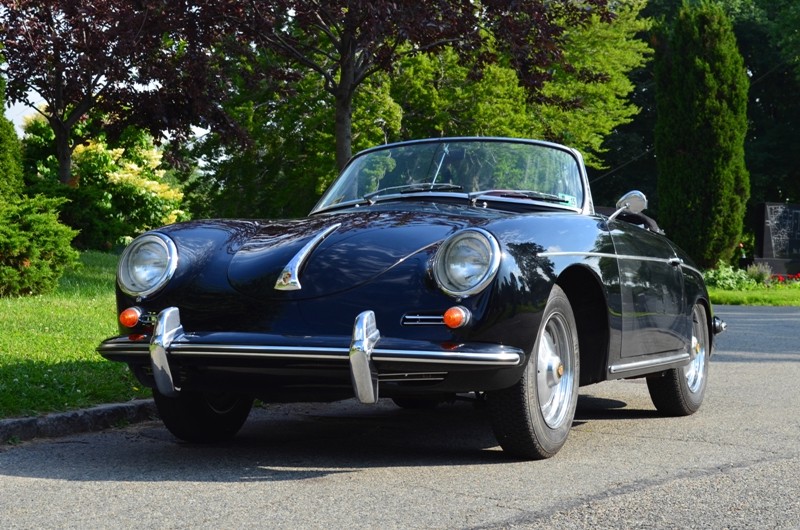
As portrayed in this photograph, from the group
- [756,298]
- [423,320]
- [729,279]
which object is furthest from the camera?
[729,279]

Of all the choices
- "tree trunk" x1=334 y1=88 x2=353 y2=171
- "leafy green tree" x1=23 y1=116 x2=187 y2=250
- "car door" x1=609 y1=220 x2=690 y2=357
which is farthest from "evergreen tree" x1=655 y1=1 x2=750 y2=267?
"car door" x1=609 y1=220 x2=690 y2=357

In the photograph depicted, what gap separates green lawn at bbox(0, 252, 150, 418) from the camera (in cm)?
613

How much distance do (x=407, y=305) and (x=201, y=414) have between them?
1450 millimetres

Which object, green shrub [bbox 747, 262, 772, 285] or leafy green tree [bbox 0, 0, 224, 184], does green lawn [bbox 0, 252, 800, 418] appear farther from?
green shrub [bbox 747, 262, 772, 285]

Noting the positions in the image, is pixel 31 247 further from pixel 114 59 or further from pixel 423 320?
pixel 423 320

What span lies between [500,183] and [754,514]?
7.98ft

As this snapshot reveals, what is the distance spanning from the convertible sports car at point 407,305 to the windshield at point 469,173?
1cm

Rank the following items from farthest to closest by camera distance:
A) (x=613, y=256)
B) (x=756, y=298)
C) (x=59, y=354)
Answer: (x=756, y=298) → (x=59, y=354) → (x=613, y=256)

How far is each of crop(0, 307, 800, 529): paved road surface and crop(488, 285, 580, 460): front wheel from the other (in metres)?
0.11

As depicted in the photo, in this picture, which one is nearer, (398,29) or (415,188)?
(415,188)

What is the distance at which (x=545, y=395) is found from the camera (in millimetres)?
4988

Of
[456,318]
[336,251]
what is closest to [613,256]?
[456,318]

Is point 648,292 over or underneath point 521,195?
underneath

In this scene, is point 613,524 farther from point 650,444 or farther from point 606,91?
point 606,91
